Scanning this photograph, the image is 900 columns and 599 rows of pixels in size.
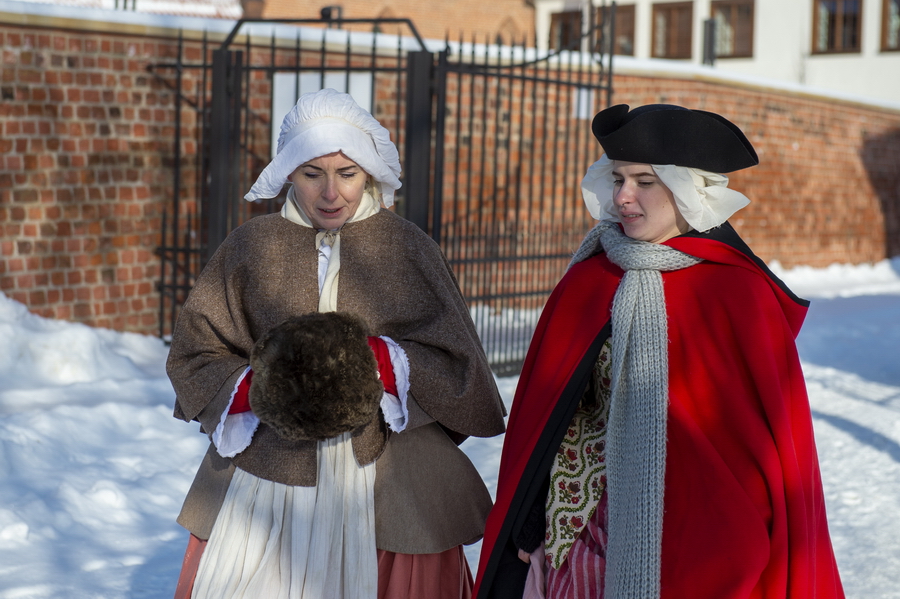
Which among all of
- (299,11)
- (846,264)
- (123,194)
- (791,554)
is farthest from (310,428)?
(299,11)

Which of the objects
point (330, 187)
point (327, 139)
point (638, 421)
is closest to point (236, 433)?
point (330, 187)

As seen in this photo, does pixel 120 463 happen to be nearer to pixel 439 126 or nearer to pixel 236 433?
pixel 236 433

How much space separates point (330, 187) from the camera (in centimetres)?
213

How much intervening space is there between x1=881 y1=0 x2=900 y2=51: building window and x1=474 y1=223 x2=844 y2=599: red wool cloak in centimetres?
2041

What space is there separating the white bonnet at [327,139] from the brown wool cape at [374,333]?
0.13 metres

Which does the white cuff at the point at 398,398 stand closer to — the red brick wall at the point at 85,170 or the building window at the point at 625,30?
the red brick wall at the point at 85,170

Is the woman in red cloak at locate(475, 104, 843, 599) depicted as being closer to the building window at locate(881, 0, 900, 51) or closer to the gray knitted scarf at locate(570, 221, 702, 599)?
the gray knitted scarf at locate(570, 221, 702, 599)

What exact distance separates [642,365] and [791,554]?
0.49 metres

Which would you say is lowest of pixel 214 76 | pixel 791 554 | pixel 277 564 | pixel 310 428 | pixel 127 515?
pixel 127 515

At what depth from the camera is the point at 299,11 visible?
18484 mm

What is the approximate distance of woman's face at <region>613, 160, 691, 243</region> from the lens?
2.03m

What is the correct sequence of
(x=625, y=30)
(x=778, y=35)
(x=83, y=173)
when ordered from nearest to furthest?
(x=83, y=173), (x=778, y=35), (x=625, y=30)

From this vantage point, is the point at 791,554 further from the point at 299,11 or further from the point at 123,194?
the point at 299,11

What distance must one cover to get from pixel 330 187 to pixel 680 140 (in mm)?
823
